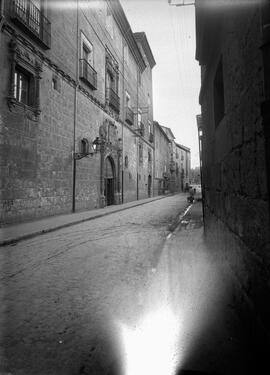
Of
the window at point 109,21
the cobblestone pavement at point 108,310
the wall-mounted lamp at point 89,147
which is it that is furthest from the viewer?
the window at point 109,21

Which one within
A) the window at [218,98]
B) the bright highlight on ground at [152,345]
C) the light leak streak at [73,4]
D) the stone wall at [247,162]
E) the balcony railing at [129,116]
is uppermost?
the light leak streak at [73,4]

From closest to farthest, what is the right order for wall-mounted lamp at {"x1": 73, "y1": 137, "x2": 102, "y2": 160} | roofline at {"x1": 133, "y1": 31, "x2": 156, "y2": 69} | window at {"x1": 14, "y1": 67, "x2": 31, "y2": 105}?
window at {"x1": 14, "y1": 67, "x2": 31, "y2": 105} < wall-mounted lamp at {"x1": 73, "y1": 137, "x2": 102, "y2": 160} < roofline at {"x1": 133, "y1": 31, "x2": 156, "y2": 69}

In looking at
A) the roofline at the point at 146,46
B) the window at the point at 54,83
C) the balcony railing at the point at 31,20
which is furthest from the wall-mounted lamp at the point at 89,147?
the roofline at the point at 146,46

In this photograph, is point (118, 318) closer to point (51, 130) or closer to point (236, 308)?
point (236, 308)

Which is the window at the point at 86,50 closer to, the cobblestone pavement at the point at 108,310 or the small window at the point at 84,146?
the small window at the point at 84,146

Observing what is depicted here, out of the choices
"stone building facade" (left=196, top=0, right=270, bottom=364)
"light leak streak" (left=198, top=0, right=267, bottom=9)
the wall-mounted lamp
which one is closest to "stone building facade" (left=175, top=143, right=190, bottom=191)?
the wall-mounted lamp

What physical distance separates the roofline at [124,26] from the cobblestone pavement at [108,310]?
18464 millimetres

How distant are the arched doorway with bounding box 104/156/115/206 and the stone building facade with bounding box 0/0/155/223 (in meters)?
0.07

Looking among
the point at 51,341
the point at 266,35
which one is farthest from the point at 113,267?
the point at 266,35

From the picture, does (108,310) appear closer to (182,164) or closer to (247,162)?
(247,162)

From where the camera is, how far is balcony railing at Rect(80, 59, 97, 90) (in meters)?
12.2

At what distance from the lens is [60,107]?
33.9 feet

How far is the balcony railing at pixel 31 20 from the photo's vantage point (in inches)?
302

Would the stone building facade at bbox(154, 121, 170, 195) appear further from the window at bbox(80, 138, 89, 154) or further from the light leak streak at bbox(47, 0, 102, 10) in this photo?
the light leak streak at bbox(47, 0, 102, 10)
